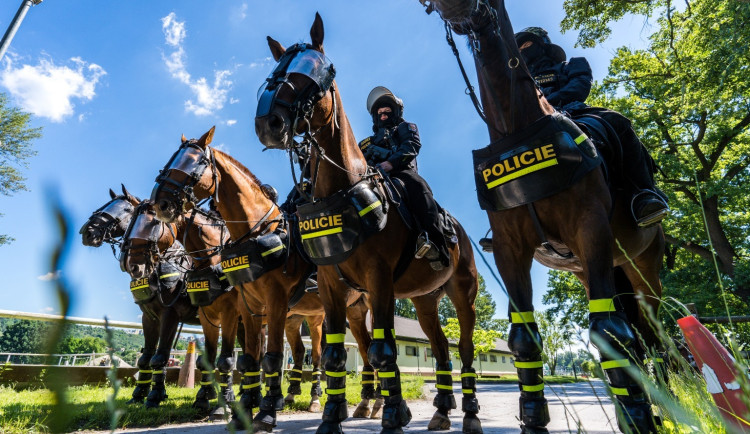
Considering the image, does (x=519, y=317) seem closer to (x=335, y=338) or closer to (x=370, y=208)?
(x=370, y=208)

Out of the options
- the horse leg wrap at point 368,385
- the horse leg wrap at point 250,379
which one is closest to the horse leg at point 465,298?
the horse leg wrap at point 368,385

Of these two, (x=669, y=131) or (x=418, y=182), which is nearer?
(x=418, y=182)

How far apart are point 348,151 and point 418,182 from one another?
1.11 metres

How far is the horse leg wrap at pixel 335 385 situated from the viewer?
3829 mm

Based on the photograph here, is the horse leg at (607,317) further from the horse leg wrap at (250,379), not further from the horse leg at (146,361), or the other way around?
the horse leg at (146,361)

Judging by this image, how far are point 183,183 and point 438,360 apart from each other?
3.94m

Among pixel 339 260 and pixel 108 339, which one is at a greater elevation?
pixel 339 260

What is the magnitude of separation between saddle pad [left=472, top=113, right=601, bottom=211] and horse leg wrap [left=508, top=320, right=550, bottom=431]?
84 centimetres

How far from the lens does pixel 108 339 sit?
0.64 meters

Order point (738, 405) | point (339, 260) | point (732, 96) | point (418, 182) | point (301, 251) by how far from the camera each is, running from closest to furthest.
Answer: point (738, 405)
point (339, 260)
point (418, 182)
point (301, 251)
point (732, 96)

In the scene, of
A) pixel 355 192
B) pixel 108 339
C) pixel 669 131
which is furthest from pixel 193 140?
pixel 669 131

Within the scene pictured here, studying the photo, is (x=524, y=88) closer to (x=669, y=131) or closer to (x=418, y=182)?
(x=418, y=182)

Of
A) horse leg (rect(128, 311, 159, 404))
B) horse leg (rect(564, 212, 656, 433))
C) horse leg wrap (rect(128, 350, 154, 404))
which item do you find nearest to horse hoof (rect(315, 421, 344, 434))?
horse leg (rect(564, 212, 656, 433))

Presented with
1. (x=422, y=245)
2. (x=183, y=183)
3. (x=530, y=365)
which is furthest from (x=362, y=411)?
(x=530, y=365)
